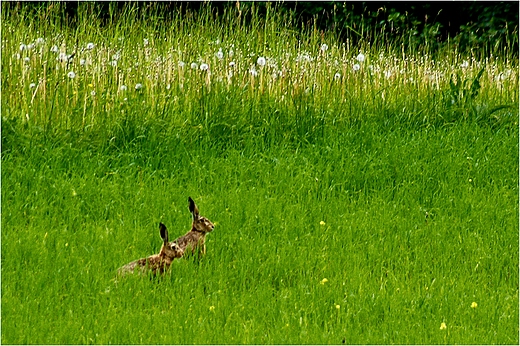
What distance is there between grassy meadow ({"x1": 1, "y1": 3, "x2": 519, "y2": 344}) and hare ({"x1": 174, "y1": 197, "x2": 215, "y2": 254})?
0.10 metres

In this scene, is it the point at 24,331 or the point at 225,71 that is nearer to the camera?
the point at 24,331

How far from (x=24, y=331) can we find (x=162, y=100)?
10.3 ft

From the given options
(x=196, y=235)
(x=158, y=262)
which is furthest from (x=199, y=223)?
(x=158, y=262)

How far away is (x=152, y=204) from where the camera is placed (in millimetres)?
5531

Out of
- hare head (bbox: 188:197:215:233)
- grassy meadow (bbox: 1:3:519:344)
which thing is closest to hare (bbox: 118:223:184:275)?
grassy meadow (bbox: 1:3:519:344)

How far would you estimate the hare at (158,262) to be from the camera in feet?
14.9

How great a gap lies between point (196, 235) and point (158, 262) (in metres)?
0.37

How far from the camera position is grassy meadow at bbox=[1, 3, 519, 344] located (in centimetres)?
434

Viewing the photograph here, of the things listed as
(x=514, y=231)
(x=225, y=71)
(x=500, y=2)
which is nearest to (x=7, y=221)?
(x=225, y=71)

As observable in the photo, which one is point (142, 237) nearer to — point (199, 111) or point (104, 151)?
point (104, 151)

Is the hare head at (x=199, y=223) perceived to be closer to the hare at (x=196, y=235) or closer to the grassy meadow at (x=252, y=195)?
the hare at (x=196, y=235)

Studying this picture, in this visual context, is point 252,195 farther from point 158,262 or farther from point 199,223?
point 158,262

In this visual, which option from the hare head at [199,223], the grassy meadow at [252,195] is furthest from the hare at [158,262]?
the hare head at [199,223]

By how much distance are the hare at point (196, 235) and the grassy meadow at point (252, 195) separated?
0.10m
